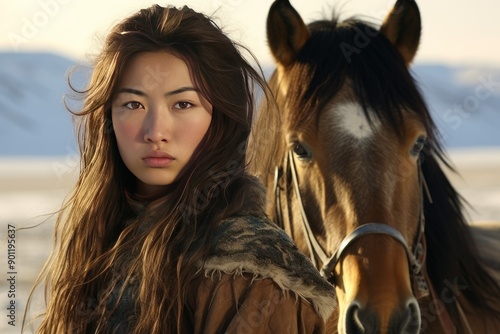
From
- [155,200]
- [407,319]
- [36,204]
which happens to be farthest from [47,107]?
[155,200]

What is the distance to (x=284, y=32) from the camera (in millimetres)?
3270

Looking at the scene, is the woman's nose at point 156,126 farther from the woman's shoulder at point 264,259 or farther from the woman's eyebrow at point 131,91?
the woman's shoulder at point 264,259

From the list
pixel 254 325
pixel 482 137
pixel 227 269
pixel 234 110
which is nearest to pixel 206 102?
pixel 234 110

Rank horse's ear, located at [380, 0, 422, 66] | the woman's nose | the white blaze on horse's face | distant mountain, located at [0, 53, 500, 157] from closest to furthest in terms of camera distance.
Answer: the woman's nose → the white blaze on horse's face → horse's ear, located at [380, 0, 422, 66] → distant mountain, located at [0, 53, 500, 157]

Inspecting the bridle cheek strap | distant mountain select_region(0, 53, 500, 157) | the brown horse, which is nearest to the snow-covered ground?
distant mountain select_region(0, 53, 500, 157)

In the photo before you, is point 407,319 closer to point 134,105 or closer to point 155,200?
point 155,200

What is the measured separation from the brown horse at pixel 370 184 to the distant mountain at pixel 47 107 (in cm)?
3684

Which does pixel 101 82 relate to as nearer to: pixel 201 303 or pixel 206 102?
pixel 206 102

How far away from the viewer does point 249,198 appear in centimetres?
175

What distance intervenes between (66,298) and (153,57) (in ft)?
1.97

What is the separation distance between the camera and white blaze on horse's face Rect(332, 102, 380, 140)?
2846 millimetres

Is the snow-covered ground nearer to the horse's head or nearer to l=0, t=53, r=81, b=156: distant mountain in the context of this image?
l=0, t=53, r=81, b=156: distant mountain

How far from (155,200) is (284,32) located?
161cm

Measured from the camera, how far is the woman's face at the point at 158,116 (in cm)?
175
